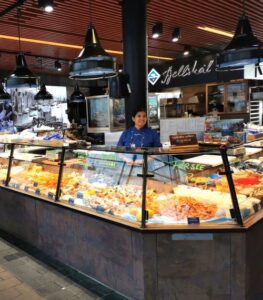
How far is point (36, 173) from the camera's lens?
4.47 m

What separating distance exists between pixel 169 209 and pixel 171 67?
888 centimetres

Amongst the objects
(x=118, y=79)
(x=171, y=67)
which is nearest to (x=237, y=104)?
(x=171, y=67)

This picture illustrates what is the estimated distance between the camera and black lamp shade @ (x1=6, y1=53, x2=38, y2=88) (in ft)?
18.1

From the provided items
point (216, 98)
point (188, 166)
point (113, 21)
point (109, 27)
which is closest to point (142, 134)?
Answer: point (188, 166)

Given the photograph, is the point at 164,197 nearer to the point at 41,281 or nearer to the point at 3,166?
the point at 41,281

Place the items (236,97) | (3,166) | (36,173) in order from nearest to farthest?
(36,173) → (3,166) → (236,97)

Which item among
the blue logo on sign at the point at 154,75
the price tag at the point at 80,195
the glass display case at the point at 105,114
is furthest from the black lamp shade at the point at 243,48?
the blue logo on sign at the point at 154,75

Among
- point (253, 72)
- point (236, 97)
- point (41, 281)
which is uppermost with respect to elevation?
point (253, 72)

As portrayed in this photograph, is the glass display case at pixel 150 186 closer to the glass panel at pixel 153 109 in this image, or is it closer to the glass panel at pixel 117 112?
the glass panel at pixel 117 112

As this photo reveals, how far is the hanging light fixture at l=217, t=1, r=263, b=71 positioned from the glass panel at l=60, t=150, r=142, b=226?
6.72 feet

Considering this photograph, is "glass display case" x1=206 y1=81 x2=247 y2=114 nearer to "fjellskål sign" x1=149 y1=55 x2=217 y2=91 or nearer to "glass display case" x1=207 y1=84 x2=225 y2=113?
"glass display case" x1=207 y1=84 x2=225 y2=113

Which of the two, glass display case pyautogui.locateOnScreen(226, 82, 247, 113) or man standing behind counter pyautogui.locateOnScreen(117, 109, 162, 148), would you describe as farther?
glass display case pyautogui.locateOnScreen(226, 82, 247, 113)

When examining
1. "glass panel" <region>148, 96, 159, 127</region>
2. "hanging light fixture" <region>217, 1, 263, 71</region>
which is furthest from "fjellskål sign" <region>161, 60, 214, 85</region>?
"hanging light fixture" <region>217, 1, 263, 71</region>

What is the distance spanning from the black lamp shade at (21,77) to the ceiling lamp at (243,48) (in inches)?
130
